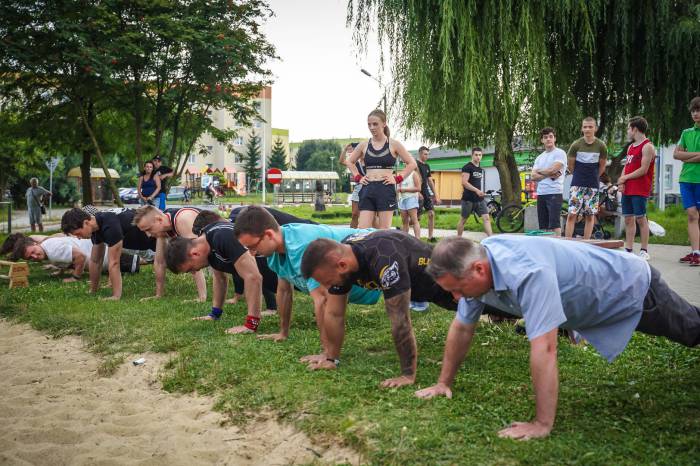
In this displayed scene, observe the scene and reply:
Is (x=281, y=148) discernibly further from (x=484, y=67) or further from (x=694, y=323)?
(x=694, y=323)

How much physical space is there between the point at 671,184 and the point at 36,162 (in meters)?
41.6

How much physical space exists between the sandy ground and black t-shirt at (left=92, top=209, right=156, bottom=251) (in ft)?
9.79

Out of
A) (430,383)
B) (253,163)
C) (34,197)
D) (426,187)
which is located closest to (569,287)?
(430,383)

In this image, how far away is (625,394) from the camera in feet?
12.8

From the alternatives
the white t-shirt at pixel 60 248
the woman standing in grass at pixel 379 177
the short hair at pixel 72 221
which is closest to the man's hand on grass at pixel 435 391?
the woman standing in grass at pixel 379 177

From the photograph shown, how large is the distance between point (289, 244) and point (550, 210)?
258 inches

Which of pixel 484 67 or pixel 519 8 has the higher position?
pixel 519 8

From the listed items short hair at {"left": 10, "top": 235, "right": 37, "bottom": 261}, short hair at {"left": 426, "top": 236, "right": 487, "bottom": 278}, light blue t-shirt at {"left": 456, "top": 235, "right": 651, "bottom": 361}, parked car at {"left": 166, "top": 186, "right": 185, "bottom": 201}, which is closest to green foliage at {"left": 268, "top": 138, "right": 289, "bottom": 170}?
parked car at {"left": 166, "top": 186, "right": 185, "bottom": 201}

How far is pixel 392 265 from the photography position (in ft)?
13.2

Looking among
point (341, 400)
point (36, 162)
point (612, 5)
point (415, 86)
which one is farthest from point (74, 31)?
point (36, 162)

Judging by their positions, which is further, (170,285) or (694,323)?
(170,285)

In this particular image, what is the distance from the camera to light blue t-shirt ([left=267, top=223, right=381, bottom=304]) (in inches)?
191

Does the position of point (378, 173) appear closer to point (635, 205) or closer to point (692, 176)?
point (635, 205)

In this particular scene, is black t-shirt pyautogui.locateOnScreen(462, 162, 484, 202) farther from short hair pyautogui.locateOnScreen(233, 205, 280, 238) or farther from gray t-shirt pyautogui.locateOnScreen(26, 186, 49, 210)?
gray t-shirt pyautogui.locateOnScreen(26, 186, 49, 210)
